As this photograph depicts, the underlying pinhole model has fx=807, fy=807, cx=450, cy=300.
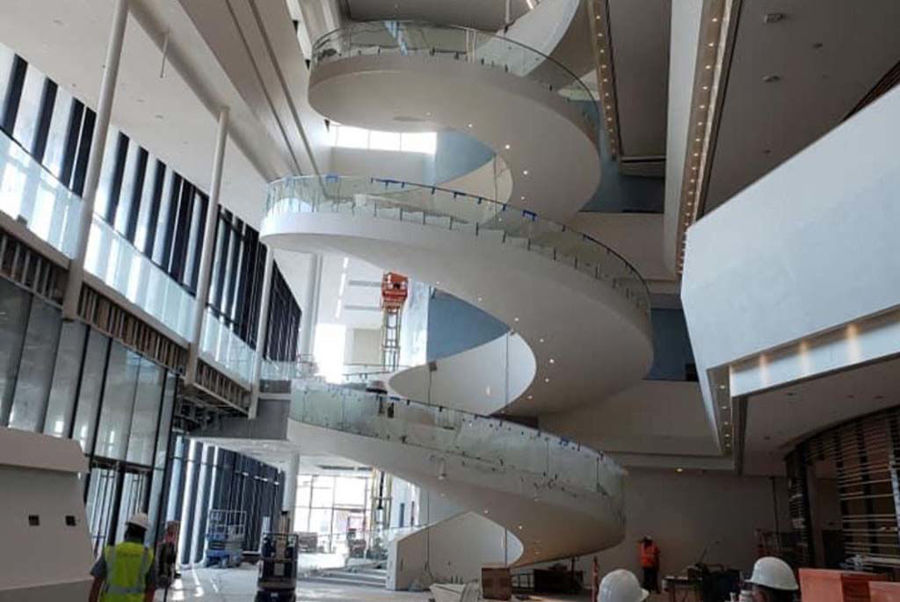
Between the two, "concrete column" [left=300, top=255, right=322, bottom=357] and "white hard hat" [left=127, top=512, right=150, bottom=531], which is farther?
"concrete column" [left=300, top=255, right=322, bottom=357]

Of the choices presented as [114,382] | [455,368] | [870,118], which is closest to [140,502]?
[114,382]

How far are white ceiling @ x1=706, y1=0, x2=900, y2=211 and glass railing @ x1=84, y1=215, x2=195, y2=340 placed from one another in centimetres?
900

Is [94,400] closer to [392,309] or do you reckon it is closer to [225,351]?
[225,351]

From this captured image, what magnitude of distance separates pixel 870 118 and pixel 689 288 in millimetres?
3480

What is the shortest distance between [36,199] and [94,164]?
120 centimetres

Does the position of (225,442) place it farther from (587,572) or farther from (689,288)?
(689,288)

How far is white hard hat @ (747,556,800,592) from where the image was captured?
384 cm

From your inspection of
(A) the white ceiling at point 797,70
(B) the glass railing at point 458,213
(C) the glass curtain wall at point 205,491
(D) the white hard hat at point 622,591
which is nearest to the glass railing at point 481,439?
(B) the glass railing at point 458,213

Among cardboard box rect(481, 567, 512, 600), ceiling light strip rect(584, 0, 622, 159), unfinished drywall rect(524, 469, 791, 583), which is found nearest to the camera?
cardboard box rect(481, 567, 512, 600)

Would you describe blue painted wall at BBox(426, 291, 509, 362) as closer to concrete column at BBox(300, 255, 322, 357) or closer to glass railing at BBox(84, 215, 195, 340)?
concrete column at BBox(300, 255, 322, 357)

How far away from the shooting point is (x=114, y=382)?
12609mm

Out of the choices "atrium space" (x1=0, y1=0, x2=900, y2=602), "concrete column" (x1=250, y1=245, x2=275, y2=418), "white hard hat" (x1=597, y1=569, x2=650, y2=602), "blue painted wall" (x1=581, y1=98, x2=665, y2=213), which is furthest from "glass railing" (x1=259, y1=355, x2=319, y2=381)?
"white hard hat" (x1=597, y1=569, x2=650, y2=602)

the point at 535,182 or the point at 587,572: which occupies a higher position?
the point at 535,182

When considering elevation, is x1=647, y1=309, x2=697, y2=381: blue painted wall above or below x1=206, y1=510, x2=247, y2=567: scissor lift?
above
